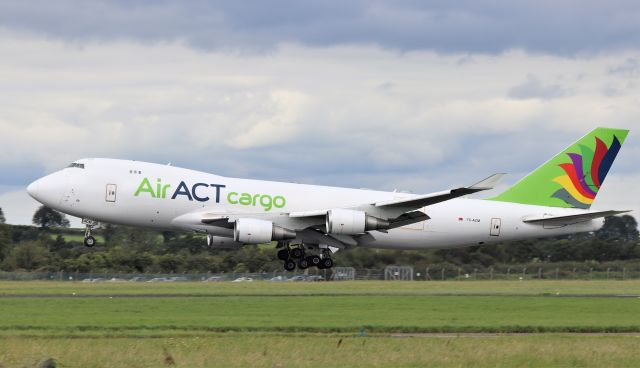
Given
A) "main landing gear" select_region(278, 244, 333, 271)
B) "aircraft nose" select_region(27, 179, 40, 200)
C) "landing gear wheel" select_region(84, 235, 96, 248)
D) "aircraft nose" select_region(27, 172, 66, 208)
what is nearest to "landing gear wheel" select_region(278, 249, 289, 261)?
"main landing gear" select_region(278, 244, 333, 271)

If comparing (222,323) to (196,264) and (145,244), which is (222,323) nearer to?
(196,264)

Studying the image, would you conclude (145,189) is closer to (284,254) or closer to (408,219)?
(284,254)

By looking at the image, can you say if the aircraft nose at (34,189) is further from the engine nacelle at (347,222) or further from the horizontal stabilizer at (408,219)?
the horizontal stabilizer at (408,219)

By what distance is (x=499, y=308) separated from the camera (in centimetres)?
3672

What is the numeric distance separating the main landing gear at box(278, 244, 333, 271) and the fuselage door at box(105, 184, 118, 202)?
7.75 metres

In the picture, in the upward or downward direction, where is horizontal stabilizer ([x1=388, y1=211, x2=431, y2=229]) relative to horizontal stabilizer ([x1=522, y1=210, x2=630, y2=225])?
downward

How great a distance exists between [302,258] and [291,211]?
7.63 feet

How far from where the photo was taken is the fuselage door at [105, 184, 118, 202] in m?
46.9

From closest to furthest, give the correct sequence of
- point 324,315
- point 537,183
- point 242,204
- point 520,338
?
point 520,338 < point 324,315 < point 242,204 < point 537,183

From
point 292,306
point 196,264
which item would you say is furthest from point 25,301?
point 196,264

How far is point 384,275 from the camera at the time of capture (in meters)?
57.0

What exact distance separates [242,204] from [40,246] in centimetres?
2647

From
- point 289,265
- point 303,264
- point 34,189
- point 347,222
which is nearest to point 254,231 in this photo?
point 289,265

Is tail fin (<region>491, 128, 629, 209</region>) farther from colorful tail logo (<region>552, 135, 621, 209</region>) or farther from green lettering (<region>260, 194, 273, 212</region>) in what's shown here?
green lettering (<region>260, 194, 273, 212</region>)
